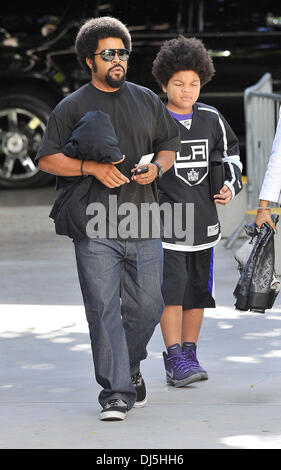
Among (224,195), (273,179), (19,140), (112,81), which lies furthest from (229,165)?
(19,140)

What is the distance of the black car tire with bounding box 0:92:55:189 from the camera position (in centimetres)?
1302

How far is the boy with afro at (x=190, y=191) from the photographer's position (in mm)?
6051

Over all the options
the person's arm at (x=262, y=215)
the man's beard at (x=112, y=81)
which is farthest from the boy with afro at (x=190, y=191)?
the man's beard at (x=112, y=81)

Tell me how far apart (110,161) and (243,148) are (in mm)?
8545

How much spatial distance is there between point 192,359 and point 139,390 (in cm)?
59

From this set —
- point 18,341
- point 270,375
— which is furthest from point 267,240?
point 18,341

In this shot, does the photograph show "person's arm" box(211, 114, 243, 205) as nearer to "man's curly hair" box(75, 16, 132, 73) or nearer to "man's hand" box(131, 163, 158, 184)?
"man's hand" box(131, 163, 158, 184)

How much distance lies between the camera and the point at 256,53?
43.2 ft

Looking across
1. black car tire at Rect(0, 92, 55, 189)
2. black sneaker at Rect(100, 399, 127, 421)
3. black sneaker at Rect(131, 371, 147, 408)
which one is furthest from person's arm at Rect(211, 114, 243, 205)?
black car tire at Rect(0, 92, 55, 189)

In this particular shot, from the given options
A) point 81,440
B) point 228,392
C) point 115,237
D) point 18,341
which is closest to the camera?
point 81,440

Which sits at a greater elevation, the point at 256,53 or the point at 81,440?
the point at 256,53

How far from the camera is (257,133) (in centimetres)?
1005

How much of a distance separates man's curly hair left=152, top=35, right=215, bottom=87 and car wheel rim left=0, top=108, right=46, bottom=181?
22.3 ft

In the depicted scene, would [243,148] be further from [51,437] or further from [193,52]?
[51,437]
